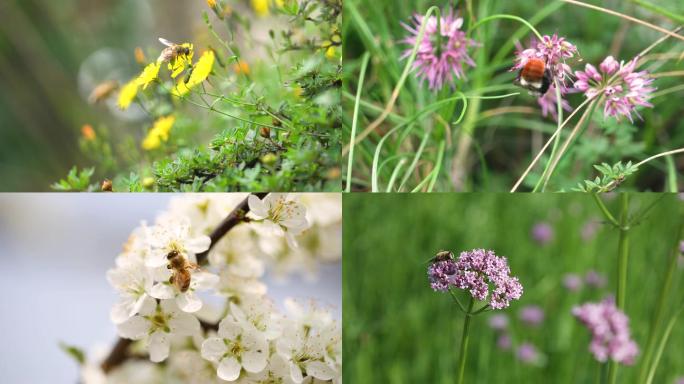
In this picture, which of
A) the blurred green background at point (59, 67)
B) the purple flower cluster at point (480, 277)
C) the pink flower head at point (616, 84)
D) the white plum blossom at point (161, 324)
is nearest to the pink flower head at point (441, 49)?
the pink flower head at point (616, 84)

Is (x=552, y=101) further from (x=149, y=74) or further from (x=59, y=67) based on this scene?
(x=59, y=67)

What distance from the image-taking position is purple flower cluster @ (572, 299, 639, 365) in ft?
2.49

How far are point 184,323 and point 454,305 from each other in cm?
37

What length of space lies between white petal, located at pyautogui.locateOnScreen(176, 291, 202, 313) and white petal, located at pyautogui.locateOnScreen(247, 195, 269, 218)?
132 mm

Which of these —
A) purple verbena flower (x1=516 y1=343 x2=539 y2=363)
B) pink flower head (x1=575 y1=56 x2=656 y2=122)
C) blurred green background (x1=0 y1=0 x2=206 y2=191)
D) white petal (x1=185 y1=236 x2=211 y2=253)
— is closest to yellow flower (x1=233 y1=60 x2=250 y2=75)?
blurred green background (x1=0 y1=0 x2=206 y2=191)

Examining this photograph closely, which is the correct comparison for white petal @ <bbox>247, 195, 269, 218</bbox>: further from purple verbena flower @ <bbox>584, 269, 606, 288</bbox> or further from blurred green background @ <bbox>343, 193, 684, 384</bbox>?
purple verbena flower @ <bbox>584, 269, 606, 288</bbox>

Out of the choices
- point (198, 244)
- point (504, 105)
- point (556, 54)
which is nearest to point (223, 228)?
point (198, 244)

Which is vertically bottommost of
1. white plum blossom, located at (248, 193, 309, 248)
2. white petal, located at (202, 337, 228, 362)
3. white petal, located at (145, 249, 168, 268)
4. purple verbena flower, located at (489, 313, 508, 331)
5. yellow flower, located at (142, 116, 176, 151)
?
white petal, located at (202, 337, 228, 362)

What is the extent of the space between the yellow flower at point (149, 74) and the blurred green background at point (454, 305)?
314 millimetres

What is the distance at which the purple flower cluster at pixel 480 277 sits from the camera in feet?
2.44

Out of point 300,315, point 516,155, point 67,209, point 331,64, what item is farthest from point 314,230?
point 516,155

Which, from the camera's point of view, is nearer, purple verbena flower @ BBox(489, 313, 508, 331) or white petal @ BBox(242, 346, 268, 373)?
white petal @ BBox(242, 346, 268, 373)

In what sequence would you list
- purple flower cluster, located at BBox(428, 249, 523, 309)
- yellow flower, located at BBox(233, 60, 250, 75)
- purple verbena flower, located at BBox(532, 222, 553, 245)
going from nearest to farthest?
purple flower cluster, located at BBox(428, 249, 523, 309) < yellow flower, located at BBox(233, 60, 250, 75) < purple verbena flower, located at BBox(532, 222, 553, 245)

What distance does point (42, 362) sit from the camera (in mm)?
898
